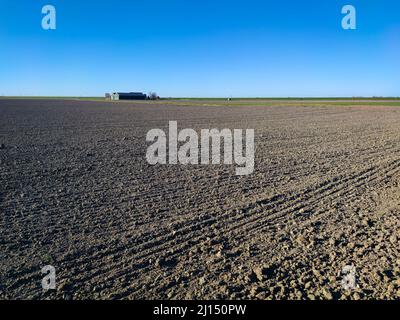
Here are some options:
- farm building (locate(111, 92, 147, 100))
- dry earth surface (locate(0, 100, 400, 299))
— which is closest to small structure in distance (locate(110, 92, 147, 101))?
farm building (locate(111, 92, 147, 100))

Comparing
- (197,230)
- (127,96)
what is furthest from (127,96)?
(197,230)

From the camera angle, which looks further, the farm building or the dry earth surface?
the farm building

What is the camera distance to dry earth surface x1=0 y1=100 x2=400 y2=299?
3.75 meters

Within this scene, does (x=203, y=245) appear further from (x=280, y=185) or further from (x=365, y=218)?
(x=280, y=185)

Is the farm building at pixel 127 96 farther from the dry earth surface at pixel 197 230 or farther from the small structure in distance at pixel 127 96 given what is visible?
the dry earth surface at pixel 197 230

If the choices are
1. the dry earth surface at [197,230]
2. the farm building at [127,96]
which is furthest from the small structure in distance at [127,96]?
the dry earth surface at [197,230]

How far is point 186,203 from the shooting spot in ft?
20.4

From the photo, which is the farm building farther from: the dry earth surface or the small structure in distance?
the dry earth surface

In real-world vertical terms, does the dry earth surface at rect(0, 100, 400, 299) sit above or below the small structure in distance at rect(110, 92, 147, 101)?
below

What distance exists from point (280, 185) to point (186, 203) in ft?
7.15

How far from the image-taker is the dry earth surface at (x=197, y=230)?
12.3 feet

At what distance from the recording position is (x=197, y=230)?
506cm

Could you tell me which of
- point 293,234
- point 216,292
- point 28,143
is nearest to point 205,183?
point 293,234

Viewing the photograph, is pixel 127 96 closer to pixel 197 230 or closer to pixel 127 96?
pixel 127 96
